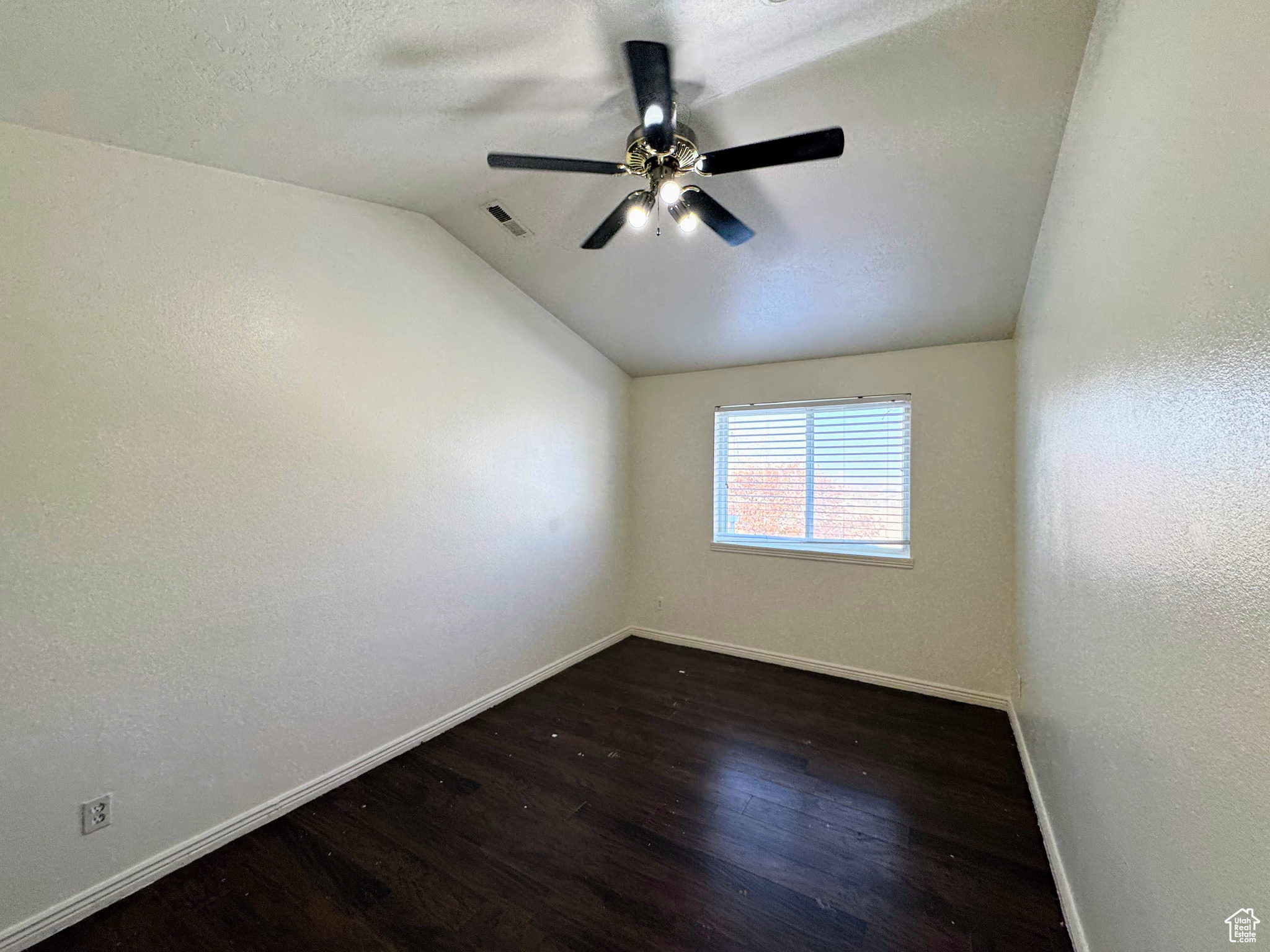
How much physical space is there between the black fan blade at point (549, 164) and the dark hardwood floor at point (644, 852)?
2362 millimetres

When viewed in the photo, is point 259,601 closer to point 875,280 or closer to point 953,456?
point 875,280

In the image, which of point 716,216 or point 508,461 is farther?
point 508,461

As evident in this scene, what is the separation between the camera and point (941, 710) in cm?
283

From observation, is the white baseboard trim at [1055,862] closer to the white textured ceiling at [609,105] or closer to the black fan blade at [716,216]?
the white textured ceiling at [609,105]

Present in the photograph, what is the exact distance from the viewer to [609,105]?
66.4 inches

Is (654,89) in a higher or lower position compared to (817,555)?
higher

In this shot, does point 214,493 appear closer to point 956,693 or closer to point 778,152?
point 778,152

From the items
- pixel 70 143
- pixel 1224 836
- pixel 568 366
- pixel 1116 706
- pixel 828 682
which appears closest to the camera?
pixel 1224 836

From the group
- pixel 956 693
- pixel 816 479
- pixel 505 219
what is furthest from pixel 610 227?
pixel 956 693

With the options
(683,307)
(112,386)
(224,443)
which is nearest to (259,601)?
(224,443)

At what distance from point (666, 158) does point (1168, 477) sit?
1530 millimetres

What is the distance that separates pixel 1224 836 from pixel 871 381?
2879 mm

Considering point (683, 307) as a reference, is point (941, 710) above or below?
below

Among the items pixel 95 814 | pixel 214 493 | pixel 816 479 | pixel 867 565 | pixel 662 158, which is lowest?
pixel 95 814
